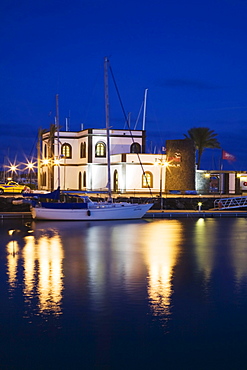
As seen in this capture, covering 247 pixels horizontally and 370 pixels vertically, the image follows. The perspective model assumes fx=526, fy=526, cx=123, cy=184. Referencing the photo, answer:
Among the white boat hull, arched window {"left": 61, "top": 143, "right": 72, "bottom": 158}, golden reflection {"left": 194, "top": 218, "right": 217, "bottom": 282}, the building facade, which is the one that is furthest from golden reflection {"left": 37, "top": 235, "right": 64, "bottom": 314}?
arched window {"left": 61, "top": 143, "right": 72, "bottom": 158}

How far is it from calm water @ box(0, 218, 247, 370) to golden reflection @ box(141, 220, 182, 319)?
0.05 meters

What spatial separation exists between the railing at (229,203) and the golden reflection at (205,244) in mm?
5612

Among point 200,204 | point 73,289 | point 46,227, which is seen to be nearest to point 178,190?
point 200,204

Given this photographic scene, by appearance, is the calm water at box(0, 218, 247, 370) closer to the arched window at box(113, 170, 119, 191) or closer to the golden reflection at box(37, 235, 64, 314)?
the golden reflection at box(37, 235, 64, 314)

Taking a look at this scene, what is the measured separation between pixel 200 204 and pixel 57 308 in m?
30.9

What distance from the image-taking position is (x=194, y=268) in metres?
20.9

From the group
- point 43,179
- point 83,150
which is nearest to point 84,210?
point 83,150

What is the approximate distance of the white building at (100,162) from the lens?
52375 mm

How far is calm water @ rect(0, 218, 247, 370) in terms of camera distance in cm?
1098

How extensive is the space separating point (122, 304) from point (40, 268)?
6.07 m

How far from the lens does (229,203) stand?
48188mm

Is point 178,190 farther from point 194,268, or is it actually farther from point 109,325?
point 109,325

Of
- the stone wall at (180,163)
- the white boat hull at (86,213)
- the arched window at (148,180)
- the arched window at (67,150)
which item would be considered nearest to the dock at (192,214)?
the white boat hull at (86,213)

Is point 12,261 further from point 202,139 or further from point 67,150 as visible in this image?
point 202,139
